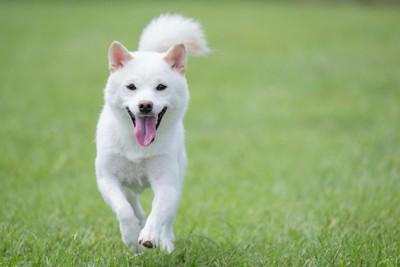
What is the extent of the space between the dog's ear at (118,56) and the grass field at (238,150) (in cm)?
134

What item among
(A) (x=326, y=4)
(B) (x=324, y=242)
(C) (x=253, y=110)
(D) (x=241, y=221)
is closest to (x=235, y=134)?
(C) (x=253, y=110)

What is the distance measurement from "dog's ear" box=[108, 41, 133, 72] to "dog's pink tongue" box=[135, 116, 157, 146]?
1.47 feet

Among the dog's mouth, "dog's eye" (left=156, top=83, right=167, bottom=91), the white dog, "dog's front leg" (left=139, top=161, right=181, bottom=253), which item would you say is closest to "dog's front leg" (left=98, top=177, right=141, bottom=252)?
the white dog

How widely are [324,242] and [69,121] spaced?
7197mm

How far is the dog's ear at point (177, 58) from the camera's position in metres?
4.40

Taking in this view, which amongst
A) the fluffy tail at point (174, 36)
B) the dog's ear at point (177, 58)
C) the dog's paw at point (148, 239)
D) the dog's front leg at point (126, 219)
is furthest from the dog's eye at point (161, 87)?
the fluffy tail at point (174, 36)

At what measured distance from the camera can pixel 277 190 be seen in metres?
7.66

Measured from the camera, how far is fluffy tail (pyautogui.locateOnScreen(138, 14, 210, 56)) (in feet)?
17.3

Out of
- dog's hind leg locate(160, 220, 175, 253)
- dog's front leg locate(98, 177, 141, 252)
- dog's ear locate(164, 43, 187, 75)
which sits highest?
dog's ear locate(164, 43, 187, 75)

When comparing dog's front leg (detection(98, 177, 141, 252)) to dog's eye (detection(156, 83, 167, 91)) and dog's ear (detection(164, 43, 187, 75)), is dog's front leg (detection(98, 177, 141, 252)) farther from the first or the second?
dog's ear (detection(164, 43, 187, 75))

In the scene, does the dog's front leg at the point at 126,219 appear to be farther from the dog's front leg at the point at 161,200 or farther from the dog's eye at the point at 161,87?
the dog's eye at the point at 161,87

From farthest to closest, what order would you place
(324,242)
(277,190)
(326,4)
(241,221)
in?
(326,4), (277,190), (241,221), (324,242)

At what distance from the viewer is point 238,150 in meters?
9.86

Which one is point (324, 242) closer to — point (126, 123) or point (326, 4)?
point (126, 123)
